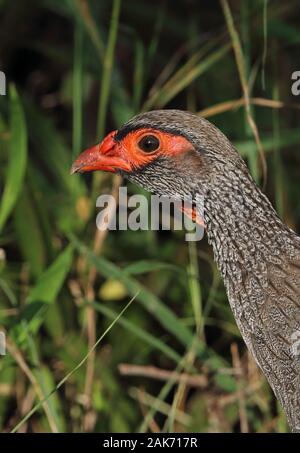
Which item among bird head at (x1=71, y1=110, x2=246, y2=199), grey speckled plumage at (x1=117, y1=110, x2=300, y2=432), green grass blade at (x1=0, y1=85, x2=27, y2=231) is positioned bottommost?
grey speckled plumage at (x1=117, y1=110, x2=300, y2=432)

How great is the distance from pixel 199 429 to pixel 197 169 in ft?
5.40

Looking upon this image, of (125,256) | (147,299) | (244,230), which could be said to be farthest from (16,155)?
(244,230)

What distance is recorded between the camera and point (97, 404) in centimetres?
498

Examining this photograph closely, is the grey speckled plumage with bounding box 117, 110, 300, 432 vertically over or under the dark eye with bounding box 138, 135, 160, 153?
under

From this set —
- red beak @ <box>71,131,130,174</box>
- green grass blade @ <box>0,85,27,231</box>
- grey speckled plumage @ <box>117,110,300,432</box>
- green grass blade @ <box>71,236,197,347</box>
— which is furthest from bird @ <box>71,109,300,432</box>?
green grass blade @ <box>0,85,27,231</box>

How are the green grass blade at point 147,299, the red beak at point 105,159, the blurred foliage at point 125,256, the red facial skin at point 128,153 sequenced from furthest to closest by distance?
the blurred foliage at point 125,256
the green grass blade at point 147,299
the red beak at point 105,159
the red facial skin at point 128,153

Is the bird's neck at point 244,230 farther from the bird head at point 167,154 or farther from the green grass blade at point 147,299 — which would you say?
the green grass blade at point 147,299

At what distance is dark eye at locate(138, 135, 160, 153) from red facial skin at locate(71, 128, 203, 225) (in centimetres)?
1

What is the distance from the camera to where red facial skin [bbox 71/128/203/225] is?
3.88 m

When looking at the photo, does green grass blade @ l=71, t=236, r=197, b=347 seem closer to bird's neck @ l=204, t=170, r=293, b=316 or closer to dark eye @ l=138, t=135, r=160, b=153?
dark eye @ l=138, t=135, r=160, b=153

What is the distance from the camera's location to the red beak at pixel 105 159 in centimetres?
402

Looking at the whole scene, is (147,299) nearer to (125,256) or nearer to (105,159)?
(105,159)

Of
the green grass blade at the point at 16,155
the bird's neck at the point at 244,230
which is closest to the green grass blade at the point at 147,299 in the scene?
the green grass blade at the point at 16,155
